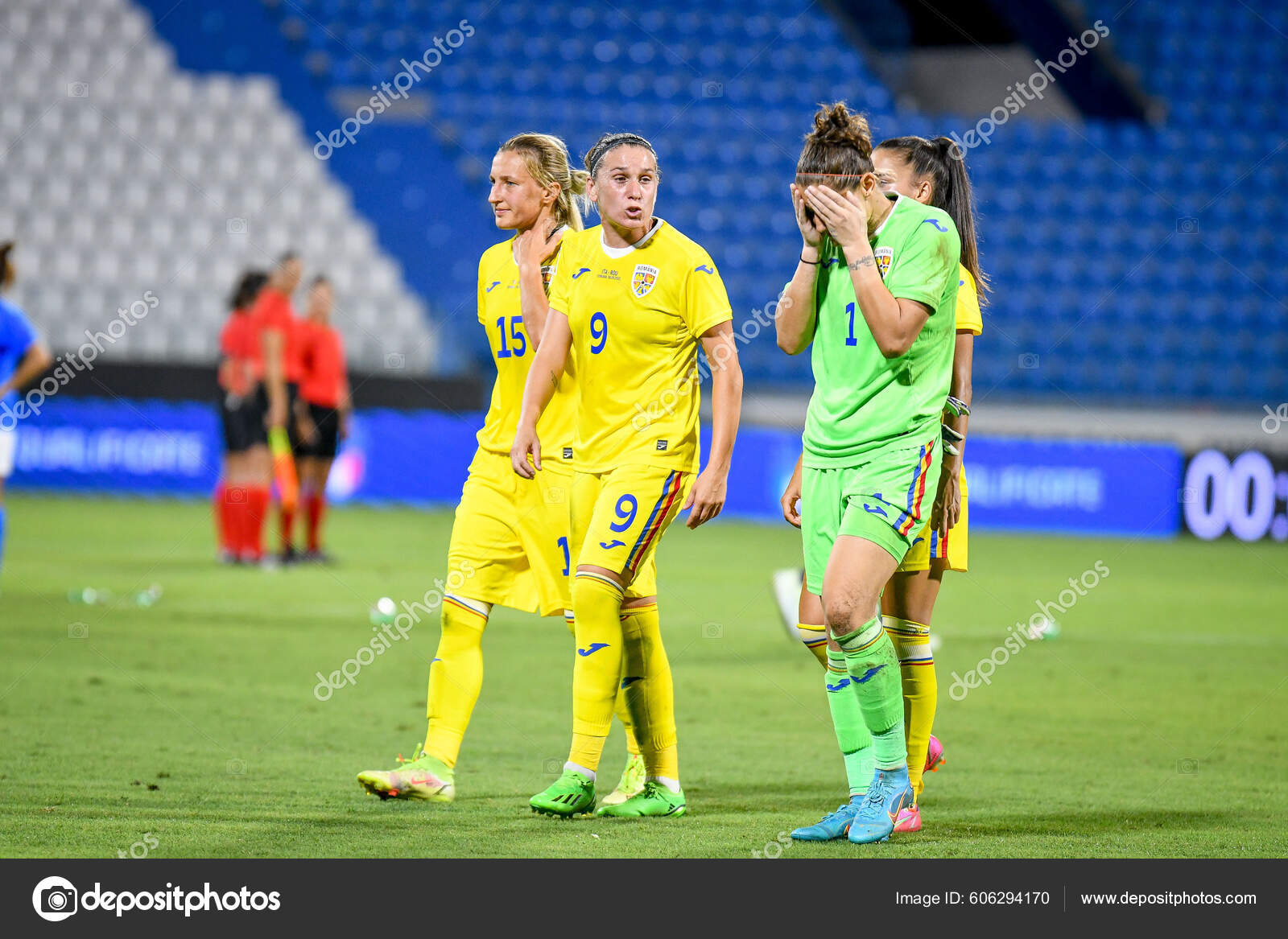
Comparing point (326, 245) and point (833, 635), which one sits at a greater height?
point (326, 245)

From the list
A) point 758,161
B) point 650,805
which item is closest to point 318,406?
point 650,805

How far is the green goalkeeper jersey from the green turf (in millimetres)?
1097

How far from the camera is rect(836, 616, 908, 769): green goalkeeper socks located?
169 inches

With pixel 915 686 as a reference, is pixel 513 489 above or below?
above

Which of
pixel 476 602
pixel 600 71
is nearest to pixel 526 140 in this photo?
pixel 476 602

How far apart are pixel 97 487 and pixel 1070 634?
38.9 ft

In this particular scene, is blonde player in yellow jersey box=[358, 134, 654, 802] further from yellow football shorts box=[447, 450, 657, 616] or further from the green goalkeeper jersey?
the green goalkeeper jersey

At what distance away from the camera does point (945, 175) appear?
4.89 metres

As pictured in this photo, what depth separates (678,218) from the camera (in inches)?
845

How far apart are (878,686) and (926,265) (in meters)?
1.14
